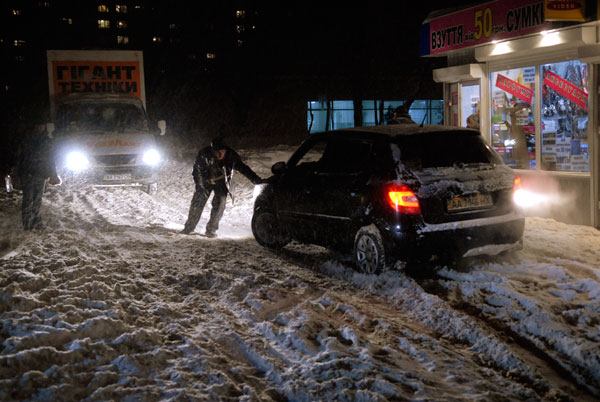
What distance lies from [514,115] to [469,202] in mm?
5837

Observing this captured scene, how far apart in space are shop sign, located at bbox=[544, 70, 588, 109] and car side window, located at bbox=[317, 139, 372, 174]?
482cm

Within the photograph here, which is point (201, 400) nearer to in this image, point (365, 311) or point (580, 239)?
point (365, 311)

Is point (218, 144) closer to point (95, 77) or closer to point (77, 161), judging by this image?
point (77, 161)

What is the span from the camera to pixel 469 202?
6988 millimetres

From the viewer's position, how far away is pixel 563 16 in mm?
9242

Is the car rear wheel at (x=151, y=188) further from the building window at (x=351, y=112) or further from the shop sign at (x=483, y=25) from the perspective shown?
the building window at (x=351, y=112)

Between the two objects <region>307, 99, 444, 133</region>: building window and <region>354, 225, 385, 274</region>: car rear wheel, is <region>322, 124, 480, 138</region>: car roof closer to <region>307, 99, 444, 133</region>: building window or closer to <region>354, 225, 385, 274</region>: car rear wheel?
<region>354, 225, 385, 274</region>: car rear wheel

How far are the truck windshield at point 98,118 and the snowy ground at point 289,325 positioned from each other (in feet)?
23.4

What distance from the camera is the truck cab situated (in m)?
14.7

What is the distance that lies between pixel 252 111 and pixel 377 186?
3716 centimetres

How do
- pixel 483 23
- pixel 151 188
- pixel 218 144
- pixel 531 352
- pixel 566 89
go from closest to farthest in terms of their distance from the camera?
pixel 531 352, pixel 218 144, pixel 566 89, pixel 483 23, pixel 151 188

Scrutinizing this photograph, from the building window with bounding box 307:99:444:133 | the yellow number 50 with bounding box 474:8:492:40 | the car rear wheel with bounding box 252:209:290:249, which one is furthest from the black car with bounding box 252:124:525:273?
the building window with bounding box 307:99:444:133

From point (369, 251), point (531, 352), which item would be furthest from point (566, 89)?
point (531, 352)

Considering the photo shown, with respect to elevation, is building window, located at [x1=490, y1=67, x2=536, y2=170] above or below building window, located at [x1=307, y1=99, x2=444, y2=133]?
below
